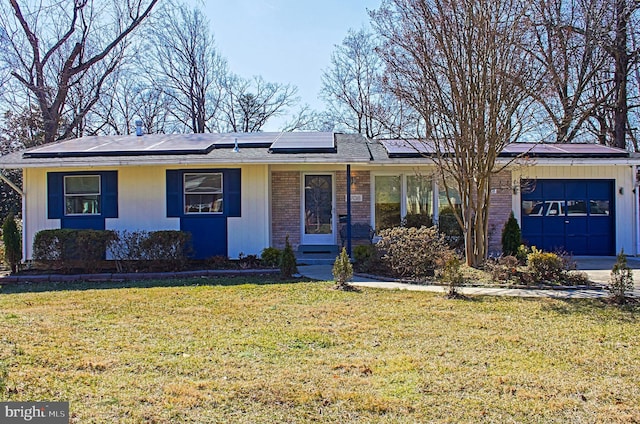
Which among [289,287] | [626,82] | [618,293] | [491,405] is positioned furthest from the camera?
[626,82]

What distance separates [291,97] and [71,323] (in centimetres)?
2686

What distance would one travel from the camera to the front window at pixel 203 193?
11.8 metres

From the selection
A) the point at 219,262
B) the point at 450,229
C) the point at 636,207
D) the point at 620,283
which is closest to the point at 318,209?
the point at 219,262

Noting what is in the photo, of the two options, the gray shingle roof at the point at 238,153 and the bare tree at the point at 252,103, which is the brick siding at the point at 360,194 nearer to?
the gray shingle roof at the point at 238,153

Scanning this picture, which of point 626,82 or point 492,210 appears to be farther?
point 626,82

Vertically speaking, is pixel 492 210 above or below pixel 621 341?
above

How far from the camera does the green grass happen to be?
3373mm

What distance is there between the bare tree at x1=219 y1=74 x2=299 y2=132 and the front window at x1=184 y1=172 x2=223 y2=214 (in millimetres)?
18766

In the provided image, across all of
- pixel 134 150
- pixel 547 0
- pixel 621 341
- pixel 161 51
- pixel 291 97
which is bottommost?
pixel 621 341

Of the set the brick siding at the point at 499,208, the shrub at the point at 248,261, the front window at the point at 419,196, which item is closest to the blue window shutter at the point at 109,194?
the shrub at the point at 248,261

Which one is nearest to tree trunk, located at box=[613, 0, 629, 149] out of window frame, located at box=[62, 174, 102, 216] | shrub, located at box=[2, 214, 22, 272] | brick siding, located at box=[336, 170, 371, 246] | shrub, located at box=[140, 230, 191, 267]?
brick siding, located at box=[336, 170, 371, 246]

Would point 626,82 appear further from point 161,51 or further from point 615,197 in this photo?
point 161,51

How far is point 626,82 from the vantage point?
1992 cm

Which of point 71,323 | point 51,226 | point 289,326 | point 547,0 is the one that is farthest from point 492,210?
point 51,226
